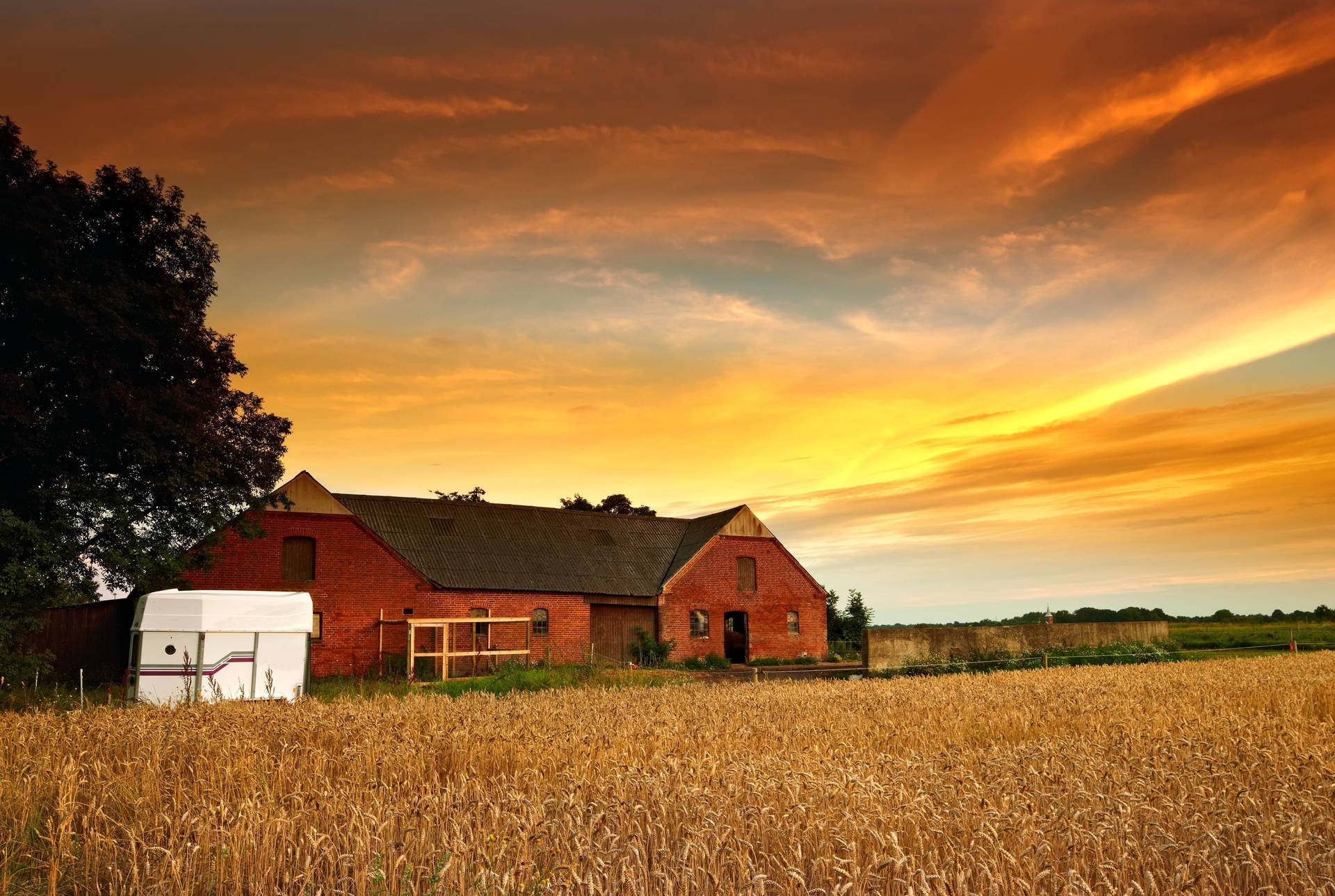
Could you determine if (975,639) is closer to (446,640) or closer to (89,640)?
(446,640)

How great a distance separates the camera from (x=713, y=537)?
1860 inches

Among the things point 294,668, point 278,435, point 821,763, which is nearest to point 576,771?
point 821,763

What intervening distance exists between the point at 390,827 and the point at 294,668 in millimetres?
20885

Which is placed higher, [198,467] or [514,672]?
[198,467]

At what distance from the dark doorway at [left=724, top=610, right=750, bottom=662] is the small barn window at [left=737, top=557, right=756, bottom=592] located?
Result: 1.39 m

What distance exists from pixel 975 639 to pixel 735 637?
681 inches

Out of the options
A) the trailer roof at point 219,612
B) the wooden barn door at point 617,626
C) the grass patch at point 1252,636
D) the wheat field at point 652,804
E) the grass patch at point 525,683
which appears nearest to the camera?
the wheat field at point 652,804

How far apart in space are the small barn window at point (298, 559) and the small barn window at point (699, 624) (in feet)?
59.2

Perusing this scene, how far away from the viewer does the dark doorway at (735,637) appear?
4719 centimetres

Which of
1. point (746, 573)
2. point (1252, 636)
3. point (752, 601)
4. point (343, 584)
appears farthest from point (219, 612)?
point (1252, 636)

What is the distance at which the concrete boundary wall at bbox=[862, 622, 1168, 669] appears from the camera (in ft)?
99.7

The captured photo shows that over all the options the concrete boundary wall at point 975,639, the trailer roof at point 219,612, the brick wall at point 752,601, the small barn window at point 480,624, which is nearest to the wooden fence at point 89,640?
the trailer roof at point 219,612

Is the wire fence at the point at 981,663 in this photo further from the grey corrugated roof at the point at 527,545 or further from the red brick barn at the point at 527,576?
the grey corrugated roof at the point at 527,545

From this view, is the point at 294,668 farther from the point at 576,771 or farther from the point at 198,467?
the point at 576,771
